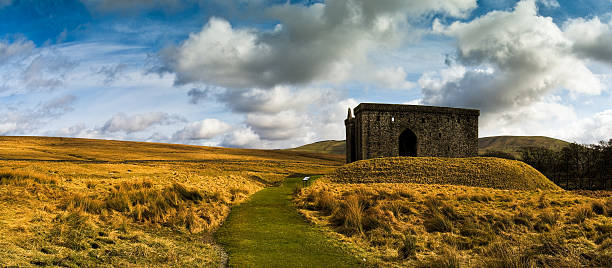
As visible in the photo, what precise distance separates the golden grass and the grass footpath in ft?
2.61

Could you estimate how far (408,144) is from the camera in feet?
147

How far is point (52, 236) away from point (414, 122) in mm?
37700

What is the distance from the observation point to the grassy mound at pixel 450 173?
26.8 meters

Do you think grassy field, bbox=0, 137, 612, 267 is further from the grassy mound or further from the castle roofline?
the castle roofline

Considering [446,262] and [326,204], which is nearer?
[446,262]

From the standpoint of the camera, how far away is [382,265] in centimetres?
855

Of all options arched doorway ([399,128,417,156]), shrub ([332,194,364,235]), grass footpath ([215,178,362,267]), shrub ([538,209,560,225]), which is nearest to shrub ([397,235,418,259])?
grass footpath ([215,178,362,267])

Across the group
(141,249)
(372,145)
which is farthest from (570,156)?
(141,249)

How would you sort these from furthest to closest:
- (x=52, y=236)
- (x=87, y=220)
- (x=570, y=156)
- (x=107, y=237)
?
(x=570, y=156) < (x=87, y=220) < (x=107, y=237) < (x=52, y=236)

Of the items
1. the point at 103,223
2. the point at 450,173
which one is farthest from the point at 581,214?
the point at 103,223

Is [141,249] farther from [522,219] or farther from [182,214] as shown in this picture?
[522,219]

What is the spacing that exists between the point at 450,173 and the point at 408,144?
16701 mm

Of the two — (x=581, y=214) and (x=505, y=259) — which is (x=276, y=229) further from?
(x=581, y=214)

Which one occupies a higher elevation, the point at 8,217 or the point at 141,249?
the point at 8,217
